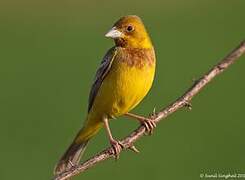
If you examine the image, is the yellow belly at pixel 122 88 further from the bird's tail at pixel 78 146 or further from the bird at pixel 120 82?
the bird's tail at pixel 78 146

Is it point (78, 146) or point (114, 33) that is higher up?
point (114, 33)

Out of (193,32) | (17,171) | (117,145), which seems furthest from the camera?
(193,32)

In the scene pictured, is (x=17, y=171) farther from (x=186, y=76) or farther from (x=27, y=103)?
(x=186, y=76)

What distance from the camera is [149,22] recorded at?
1647 cm

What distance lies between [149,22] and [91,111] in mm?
9592

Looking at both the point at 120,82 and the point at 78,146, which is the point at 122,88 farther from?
the point at 78,146

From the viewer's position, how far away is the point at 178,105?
5.53 metres

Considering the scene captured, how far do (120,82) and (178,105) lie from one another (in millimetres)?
1287

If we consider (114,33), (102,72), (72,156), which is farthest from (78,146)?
(114,33)

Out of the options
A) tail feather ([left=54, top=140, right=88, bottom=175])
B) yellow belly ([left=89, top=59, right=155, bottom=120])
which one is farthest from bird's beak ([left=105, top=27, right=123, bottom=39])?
tail feather ([left=54, top=140, right=88, bottom=175])

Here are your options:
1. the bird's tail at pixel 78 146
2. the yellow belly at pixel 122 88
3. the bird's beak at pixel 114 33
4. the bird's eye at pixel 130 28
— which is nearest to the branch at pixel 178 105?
the yellow belly at pixel 122 88

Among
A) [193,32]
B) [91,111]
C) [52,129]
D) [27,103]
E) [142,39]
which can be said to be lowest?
[91,111]

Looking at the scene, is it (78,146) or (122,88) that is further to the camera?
(78,146)

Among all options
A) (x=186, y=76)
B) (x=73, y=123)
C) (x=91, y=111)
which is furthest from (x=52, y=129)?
(x=91, y=111)
